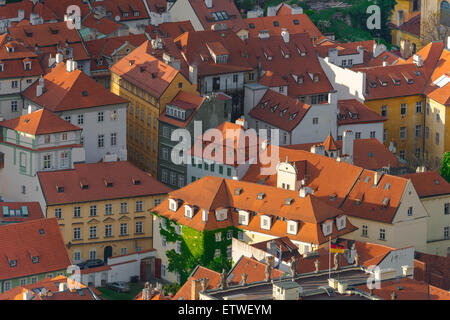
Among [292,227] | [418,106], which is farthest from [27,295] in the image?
[418,106]

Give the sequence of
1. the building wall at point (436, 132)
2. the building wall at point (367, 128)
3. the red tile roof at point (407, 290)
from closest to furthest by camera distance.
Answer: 1. the red tile roof at point (407, 290)
2. the building wall at point (367, 128)
3. the building wall at point (436, 132)

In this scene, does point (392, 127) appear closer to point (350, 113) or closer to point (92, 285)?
point (350, 113)

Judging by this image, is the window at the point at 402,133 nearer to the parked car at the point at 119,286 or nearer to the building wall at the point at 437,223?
the building wall at the point at 437,223

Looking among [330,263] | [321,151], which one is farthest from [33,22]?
[330,263]

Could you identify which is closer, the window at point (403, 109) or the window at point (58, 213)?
the window at point (58, 213)


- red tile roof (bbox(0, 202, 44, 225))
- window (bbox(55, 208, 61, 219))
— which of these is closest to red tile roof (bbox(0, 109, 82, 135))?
red tile roof (bbox(0, 202, 44, 225))

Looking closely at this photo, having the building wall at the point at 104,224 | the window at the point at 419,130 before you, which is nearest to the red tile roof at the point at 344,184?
the building wall at the point at 104,224

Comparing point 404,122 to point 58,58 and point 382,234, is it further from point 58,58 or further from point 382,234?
point 58,58
